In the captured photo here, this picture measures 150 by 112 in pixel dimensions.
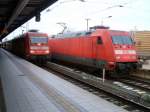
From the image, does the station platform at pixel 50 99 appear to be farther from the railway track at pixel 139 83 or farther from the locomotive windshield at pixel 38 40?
the locomotive windshield at pixel 38 40

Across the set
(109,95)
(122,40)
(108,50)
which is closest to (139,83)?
(108,50)

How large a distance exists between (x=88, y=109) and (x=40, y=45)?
22.5 metres

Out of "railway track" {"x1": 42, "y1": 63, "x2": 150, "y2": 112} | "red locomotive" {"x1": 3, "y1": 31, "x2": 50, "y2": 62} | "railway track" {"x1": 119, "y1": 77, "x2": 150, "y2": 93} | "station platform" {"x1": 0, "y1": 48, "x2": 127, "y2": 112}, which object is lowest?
"railway track" {"x1": 119, "y1": 77, "x2": 150, "y2": 93}

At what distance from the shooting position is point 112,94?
15.0 m

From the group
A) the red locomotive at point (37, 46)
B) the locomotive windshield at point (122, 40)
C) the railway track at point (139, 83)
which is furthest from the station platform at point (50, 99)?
the red locomotive at point (37, 46)

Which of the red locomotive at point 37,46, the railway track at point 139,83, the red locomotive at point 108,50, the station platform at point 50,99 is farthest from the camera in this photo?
the red locomotive at point 37,46

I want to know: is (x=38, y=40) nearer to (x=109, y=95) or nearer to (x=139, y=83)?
(x=139, y=83)

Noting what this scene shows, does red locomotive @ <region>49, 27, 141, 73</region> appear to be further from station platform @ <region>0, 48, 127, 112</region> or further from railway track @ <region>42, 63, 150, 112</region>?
station platform @ <region>0, 48, 127, 112</region>

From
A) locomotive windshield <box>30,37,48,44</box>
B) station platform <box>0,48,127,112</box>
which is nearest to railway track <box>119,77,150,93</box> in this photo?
station platform <box>0,48,127,112</box>

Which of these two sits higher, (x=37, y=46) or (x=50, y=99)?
(x=37, y=46)

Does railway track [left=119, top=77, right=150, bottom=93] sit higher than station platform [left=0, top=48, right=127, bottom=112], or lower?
lower

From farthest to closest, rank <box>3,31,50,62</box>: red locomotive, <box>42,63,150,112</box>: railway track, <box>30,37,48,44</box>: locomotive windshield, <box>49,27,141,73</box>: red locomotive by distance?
<box>30,37,48,44</box>: locomotive windshield < <box>3,31,50,62</box>: red locomotive < <box>49,27,141,73</box>: red locomotive < <box>42,63,150,112</box>: railway track

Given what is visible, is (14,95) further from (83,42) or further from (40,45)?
(40,45)

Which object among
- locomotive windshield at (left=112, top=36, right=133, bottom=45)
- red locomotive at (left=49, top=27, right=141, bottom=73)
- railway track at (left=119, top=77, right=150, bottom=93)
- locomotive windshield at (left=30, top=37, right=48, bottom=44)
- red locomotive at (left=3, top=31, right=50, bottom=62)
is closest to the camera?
railway track at (left=119, top=77, right=150, bottom=93)
